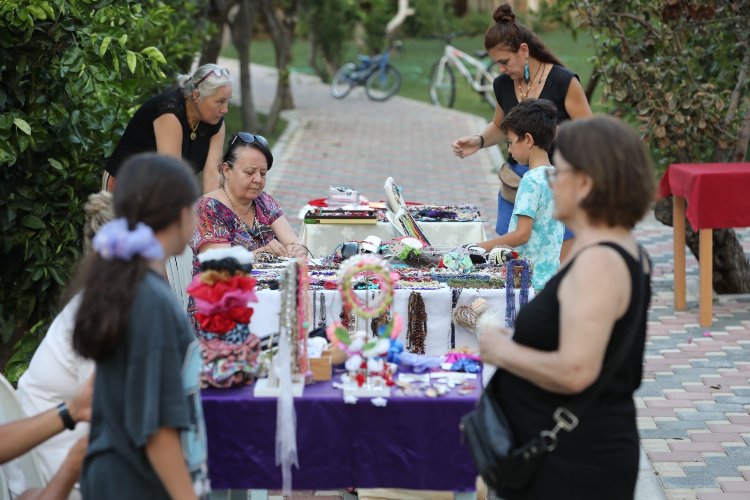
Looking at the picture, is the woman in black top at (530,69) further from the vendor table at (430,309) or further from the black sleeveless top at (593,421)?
the black sleeveless top at (593,421)

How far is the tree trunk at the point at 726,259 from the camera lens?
27.1ft

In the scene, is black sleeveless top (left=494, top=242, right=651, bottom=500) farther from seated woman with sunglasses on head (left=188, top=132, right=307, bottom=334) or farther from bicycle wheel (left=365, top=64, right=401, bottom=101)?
bicycle wheel (left=365, top=64, right=401, bottom=101)

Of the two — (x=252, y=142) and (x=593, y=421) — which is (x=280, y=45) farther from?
(x=593, y=421)

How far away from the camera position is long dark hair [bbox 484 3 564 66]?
6.07m

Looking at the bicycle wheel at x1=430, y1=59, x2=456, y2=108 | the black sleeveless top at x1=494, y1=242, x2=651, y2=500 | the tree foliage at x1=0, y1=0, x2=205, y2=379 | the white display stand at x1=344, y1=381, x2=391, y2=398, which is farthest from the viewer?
the bicycle wheel at x1=430, y1=59, x2=456, y2=108

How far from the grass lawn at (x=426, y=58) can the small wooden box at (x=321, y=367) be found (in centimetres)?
1551

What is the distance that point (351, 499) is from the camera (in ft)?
15.5

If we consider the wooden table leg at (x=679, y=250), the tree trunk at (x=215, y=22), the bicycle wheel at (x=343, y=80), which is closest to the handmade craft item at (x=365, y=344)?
the wooden table leg at (x=679, y=250)

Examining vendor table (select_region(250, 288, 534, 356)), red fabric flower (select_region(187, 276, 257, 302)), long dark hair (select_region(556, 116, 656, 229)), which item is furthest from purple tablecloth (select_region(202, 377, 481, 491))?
vendor table (select_region(250, 288, 534, 356))

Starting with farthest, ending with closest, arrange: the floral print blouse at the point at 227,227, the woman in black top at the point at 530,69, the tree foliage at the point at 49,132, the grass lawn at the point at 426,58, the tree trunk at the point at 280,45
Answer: the grass lawn at the point at 426,58 → the tree trunk at the point at 280,45 → the woman in black top at the point at 530,69 → the tree foliage at the point at 49,132 → the floral print blouse at the point at 227,227

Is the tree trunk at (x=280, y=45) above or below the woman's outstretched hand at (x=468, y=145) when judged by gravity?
above

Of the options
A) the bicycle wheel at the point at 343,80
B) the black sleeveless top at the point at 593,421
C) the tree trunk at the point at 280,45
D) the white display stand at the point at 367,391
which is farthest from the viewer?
the bicycle wheel at the point at 343,80

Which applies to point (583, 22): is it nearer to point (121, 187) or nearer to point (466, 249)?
point (466, 249)

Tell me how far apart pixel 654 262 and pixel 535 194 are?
15.1ft
